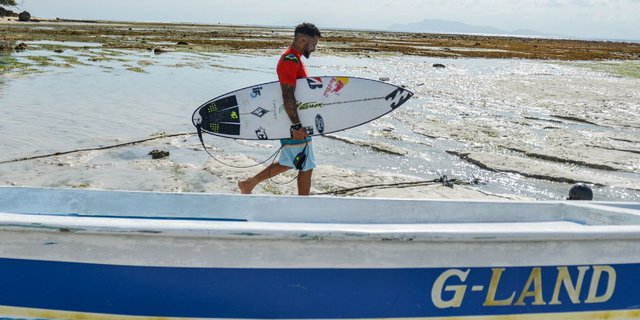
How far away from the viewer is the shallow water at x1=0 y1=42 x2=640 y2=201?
8219 millimetres

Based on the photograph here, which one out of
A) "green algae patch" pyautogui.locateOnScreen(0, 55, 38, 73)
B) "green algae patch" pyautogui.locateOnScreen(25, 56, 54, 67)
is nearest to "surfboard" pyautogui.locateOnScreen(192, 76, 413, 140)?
"green algae patch" pyautogui.locateOnScreen(0, 55, 38, 73)

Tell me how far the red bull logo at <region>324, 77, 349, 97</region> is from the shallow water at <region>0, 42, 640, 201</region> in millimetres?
2128

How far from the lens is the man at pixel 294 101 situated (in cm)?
493

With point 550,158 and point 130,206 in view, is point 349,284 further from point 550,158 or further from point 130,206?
point 550,158

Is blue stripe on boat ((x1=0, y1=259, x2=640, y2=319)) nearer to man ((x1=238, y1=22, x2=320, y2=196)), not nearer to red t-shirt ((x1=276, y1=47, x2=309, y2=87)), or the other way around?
man ((x1=238, y1=22, x2=320, y2=196))

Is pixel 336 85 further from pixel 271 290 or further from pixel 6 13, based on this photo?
pixel 6 13

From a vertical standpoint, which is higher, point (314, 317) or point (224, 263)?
point (224, 263)

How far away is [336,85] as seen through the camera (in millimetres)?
6164

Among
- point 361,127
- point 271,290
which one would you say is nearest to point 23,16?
point 361,127

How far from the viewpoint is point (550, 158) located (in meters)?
8.88

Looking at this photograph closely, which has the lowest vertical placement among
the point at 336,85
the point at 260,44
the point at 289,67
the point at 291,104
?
the point at 291,104

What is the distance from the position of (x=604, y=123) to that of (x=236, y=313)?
37.6ft

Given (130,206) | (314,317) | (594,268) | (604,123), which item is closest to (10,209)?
(130,206)

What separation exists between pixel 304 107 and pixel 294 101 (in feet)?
2.45
